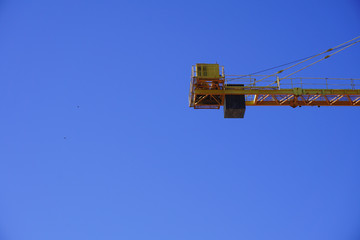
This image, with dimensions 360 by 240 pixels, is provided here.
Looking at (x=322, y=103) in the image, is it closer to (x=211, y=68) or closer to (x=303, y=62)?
(x=303, y=62)

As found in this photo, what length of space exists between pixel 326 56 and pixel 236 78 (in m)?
10.7

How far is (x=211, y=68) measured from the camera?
35594mm

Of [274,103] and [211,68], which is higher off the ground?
[211,68]

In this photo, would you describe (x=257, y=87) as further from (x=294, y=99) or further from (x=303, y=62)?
(x=303, y=62)

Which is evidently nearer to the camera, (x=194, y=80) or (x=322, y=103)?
(x=194, y=80)

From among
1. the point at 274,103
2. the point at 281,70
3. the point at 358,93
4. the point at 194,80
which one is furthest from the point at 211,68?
the point at 358,93

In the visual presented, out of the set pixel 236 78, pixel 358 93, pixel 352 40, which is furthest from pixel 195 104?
pixel 352 40

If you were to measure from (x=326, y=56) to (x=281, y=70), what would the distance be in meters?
5.03

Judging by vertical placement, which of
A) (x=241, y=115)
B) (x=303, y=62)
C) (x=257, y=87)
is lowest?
(x=241, y=115)

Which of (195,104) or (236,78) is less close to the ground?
(236,78)

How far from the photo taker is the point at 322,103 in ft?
130

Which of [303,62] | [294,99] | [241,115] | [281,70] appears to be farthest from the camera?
[303,62]

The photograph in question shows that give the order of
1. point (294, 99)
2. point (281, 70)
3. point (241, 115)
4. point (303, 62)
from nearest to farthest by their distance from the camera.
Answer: point (241, 115) < point (294, 99) < point (281, 70) < point (303, 62)

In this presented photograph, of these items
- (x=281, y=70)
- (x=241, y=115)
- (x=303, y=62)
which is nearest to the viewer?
(x=241, y=115)
